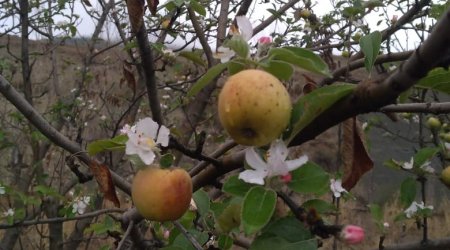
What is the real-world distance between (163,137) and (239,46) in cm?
21

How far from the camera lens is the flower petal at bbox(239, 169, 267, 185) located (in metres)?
0.63

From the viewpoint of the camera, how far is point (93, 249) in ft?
15.9

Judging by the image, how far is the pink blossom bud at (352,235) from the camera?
58 centimetres

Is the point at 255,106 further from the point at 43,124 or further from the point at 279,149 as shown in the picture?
the point at 43,124

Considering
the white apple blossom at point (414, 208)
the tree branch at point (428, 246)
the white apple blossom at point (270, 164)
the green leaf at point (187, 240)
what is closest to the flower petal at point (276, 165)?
the white apple blossom at point (270, 164)

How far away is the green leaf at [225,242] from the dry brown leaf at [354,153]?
30 centimetres

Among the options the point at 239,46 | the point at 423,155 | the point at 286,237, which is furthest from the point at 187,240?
the point at 423,155

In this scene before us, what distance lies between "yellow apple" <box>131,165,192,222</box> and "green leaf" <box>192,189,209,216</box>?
218mm

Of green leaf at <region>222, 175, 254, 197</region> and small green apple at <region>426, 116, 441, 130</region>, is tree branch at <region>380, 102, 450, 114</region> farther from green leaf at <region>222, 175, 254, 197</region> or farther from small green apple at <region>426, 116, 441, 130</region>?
small green apple at <region>426, 116, 441, 130</region>

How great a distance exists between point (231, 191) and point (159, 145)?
15cm

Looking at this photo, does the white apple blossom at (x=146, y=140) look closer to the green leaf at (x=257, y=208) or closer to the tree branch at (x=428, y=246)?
the green leaf at (x=257, y=208)

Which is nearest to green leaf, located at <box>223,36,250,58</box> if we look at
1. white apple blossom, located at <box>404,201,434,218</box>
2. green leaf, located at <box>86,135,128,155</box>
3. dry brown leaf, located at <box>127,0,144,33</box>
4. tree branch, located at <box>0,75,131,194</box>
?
green leaf, located at <box>86,135,128,155</box>

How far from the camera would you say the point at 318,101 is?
0.58m

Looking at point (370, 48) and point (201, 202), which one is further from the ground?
point (370, 48)
